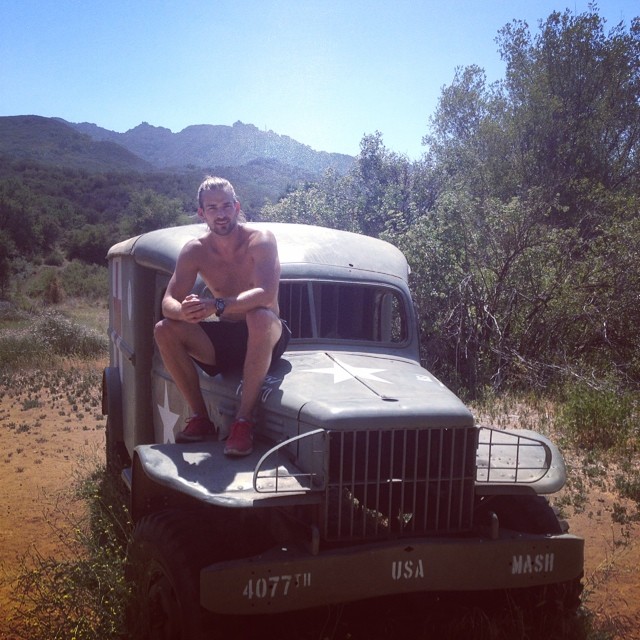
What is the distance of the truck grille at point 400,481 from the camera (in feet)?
9.73

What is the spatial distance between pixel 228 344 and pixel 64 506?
2.74 meters

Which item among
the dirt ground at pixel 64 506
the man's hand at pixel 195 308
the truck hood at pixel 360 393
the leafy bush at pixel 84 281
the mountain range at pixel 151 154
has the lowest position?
the leafy bush at pixel 84 281

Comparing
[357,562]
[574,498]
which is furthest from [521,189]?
[357,562]

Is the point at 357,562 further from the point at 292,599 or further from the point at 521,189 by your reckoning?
the point at 521,189

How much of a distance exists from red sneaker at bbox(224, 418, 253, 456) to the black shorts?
531 millimetres

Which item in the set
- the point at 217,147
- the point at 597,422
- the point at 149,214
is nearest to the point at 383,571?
the point at 597,422

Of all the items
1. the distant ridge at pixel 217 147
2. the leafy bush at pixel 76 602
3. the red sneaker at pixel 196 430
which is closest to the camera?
the leafy bush at pixel 76 602

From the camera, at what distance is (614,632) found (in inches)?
142

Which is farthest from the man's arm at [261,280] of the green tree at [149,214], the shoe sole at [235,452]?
the green tree at [149,214]

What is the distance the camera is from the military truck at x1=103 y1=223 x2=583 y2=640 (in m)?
2.78

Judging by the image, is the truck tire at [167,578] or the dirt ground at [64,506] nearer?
the truck tire at [167,578]

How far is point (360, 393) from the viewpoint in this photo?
10.8 feet

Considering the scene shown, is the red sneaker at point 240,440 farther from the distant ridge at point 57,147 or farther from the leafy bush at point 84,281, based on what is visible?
the distant ridge at point 57,147

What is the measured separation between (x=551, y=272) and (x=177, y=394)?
667 cm
